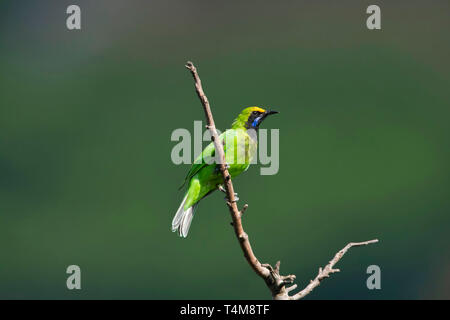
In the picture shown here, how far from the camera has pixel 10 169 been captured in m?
17.0

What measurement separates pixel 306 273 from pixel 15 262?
21.2ft

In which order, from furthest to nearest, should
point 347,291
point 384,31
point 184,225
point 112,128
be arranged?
point 384,31
point 112,128
point 347,291
point 184,225

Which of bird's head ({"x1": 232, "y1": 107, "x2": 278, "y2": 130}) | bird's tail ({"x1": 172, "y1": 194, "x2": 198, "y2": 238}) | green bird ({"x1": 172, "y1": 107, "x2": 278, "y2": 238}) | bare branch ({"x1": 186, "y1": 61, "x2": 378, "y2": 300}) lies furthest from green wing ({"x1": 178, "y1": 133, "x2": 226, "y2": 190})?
bare branch ({"x1": 186, "y1": 61, "x2": 378, "y2": 300})

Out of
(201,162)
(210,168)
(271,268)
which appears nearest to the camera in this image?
(271,268)

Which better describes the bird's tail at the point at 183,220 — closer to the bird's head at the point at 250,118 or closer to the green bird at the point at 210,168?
the green bird at the point at 210,168

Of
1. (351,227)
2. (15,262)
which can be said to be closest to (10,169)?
(15,262)

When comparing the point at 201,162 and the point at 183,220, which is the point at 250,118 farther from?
the point at 183,220

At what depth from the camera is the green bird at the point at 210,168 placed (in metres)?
5.17

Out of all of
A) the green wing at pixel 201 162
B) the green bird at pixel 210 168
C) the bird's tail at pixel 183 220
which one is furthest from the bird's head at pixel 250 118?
the bird's tail at pixel 183 220

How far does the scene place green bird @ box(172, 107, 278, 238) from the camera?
5168mm

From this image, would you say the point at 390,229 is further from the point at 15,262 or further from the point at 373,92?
the point at 15,262

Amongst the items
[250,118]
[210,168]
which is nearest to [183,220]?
[210,168]

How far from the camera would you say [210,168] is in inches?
203

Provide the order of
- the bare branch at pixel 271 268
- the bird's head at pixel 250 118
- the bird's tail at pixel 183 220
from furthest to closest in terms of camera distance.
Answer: the bird's head at pixel 250 118
the bird's tail at pixel 183 220
the bare branch at pixel 271 268
